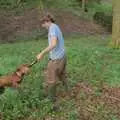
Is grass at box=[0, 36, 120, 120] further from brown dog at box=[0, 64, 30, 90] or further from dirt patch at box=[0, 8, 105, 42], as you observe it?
dirt patch at box=[0, 8, 105, 42]

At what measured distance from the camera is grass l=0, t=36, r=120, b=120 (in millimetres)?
8234

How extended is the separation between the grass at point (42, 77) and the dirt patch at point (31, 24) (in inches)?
221

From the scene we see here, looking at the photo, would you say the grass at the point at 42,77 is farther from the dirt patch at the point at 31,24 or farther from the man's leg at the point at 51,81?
the dirt patch at the point at 31,24

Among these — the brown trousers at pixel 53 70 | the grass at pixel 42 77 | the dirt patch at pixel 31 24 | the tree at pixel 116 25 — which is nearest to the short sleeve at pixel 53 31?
the brown trousers at pixel 53 70

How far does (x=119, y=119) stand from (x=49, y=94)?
1.41m

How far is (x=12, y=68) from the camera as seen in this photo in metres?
12.0

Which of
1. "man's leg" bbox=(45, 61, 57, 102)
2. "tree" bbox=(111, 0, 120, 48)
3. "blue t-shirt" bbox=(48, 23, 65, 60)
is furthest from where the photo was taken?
"tree" bbox=(111, 0, 120, 48)

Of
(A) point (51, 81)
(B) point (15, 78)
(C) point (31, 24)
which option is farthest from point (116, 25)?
(C) point (31, 24)

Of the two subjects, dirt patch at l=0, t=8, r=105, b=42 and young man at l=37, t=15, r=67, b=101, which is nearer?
young man at l=37, t=15, r=67, b=101

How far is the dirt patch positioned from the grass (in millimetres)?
5620

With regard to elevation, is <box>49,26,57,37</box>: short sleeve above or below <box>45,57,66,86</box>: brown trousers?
above

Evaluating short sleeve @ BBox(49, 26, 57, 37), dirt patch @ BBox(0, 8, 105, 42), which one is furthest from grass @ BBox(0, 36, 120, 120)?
dirt patch @ BBox(0, 8, 105, 42)

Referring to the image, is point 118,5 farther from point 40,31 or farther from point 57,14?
point 57,14

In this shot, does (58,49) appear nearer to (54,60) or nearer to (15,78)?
(54,60)
